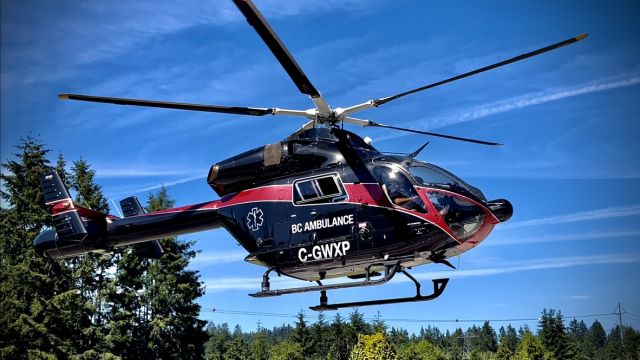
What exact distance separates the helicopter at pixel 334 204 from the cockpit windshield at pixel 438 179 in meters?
0.02

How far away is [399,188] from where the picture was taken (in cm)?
1003

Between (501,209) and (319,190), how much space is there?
3.43 metres

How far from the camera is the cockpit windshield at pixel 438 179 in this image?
9.80m

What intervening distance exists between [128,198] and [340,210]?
6.96 metres

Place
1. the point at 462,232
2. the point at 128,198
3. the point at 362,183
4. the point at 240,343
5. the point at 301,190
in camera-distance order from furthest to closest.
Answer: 1. the point at 240,343
2. the point at 128,198
3. the point at 301,190
4. the point at 362,183
5. the point at 462,232

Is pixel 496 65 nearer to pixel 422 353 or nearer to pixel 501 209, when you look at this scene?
pixel 501 209

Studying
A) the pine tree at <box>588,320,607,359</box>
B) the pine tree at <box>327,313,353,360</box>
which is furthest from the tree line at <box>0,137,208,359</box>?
the pine tree at <box>588,320,607,359</box>

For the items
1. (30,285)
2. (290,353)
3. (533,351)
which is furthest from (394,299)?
(533,351)

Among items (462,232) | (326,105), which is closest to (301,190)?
(326,105)

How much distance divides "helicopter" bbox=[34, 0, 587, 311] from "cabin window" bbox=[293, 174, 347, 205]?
0.02m

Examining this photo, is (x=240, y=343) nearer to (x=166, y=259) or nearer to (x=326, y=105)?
(x=166, y=259)

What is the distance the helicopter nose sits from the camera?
978cm

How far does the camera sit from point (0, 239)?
29.2m

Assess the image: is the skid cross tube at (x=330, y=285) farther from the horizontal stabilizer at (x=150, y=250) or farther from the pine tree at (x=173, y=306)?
the pine tree at (x=173, y=306)
